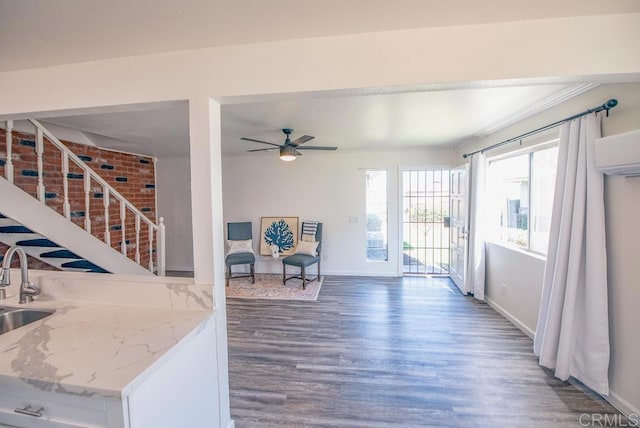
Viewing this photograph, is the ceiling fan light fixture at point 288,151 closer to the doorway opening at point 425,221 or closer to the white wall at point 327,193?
the white wall at point 327,193

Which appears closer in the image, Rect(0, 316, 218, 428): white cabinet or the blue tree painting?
Rect(0, 316, 218, 428): white cabinet

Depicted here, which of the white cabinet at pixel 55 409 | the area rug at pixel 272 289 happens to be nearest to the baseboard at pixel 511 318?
the area rug at pixel 272 289

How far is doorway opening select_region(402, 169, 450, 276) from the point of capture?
526cm

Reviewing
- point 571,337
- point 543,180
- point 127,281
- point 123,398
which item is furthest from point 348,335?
point 543,180

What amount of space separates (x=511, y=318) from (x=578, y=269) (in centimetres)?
143

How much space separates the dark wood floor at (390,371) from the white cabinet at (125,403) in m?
0.84

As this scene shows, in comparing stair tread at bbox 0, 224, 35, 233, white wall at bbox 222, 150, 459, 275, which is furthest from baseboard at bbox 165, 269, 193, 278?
stair tread at bbox 0, 224, 35, 233

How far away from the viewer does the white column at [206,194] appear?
1506 millimetres

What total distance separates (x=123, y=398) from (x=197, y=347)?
0.47 m

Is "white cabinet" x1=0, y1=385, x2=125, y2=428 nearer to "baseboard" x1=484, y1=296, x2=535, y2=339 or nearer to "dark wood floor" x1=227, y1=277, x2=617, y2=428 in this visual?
"dark wood floor" x1=227, y1=277, x2=617, y2=428

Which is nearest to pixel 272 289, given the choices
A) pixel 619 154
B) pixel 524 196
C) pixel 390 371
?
pixel 390 371

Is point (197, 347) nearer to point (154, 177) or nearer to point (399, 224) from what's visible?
point (399, 224)

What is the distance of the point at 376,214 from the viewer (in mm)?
5113

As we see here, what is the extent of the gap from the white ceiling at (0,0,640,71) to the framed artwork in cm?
388
